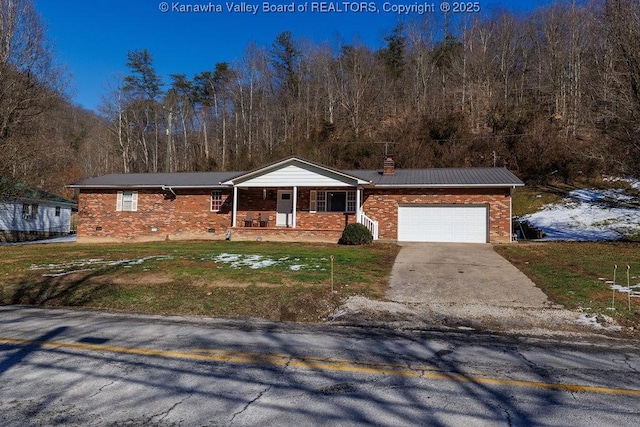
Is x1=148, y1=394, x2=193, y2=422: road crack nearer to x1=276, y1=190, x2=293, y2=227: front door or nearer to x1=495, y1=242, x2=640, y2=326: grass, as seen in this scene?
x1=495, y1=242, x2=640, y2=326: grass

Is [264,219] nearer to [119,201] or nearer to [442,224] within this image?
[119,201]

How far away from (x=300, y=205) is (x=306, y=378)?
17551 mm

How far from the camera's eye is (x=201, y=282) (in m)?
10.1

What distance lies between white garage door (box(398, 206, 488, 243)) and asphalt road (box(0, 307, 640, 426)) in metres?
13.8

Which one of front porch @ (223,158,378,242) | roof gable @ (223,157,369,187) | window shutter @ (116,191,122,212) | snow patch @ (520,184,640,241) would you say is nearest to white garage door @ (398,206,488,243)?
front porch @ (223,158,378,242)

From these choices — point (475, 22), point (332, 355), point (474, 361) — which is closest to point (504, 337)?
point (474, 361)

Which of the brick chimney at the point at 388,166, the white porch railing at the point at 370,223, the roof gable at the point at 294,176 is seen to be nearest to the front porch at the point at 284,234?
the white porch railing at the point at 370,223

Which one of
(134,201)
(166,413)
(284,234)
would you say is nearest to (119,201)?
(134,201)

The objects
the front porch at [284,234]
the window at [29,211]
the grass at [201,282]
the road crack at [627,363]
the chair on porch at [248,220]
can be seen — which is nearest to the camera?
the road crack at [627,363]

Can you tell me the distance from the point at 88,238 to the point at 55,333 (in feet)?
64.0

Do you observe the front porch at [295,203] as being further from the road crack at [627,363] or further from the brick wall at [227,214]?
the road crack at [627,363]

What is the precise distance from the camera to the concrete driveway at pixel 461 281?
8.64 m

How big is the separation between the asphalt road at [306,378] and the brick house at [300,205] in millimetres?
13639

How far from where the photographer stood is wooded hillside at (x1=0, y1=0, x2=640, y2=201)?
109 feet
